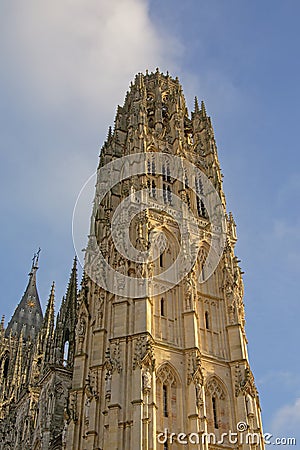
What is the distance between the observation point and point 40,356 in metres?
44.1

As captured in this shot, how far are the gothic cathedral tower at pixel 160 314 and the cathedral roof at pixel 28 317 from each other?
23.4 meters

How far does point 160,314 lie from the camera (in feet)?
90.8

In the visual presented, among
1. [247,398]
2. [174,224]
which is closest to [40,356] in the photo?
[174,224]

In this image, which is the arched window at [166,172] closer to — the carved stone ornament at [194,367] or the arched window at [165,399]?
the carved stone ornament at [194,367]

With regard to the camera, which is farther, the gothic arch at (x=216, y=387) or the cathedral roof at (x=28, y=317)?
the cathedral roof at (x=28, y=317)

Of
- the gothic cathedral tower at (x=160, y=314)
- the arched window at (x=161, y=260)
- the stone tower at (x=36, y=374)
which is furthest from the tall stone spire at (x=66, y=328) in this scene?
the arched window at (x=161, y=260)

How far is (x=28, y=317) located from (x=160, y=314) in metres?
33.5

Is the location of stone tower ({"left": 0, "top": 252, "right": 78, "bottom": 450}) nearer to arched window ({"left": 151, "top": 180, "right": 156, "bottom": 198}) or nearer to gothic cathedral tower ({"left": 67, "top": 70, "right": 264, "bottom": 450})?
gothic cathedral tower ({"left": 67, "top": 70, "right": 264, "bottom": 450})

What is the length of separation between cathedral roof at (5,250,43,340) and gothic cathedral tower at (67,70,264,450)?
76.8 feet

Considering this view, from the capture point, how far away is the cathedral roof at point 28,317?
56375mm

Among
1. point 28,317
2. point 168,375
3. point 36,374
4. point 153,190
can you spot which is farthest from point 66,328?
point 28,317

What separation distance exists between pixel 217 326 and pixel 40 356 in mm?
19607

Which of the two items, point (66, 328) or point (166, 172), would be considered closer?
point (166, 172)

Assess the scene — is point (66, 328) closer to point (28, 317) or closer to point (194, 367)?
point (194, 367)
